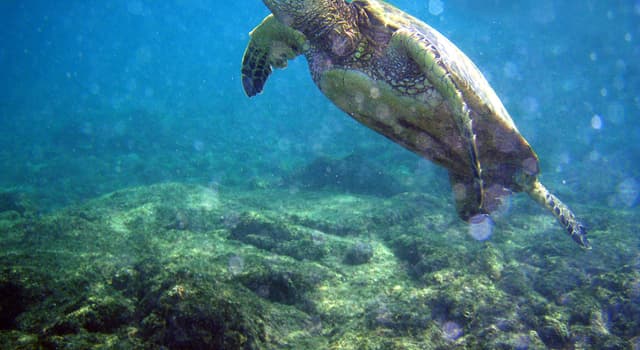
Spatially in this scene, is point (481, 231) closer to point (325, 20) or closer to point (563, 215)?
point (563, 215)

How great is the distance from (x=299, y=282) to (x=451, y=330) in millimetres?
2079

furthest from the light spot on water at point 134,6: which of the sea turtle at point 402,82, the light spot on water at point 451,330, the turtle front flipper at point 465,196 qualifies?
the light spot on water at point 451,330

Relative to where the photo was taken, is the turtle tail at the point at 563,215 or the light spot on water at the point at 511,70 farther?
the light spot on water at the point at 511,70

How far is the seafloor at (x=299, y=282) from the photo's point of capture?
2781 mm

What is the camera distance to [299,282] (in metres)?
4.37

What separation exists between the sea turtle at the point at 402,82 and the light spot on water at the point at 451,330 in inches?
63.6

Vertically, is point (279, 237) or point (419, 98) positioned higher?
point (419, 98)

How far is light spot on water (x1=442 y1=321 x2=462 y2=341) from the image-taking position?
12.1ft

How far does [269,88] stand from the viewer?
5122 centimetres

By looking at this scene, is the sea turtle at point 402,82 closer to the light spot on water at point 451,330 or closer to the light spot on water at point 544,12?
the light spot on water at point 451,330

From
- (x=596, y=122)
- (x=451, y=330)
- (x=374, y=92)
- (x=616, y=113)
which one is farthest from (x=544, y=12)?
(x=451, y=330)

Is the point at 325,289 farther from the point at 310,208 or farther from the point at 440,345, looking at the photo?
the point at 310,208

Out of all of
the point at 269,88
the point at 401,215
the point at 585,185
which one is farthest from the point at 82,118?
the point at 585,185

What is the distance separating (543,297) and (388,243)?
280 centimetres
